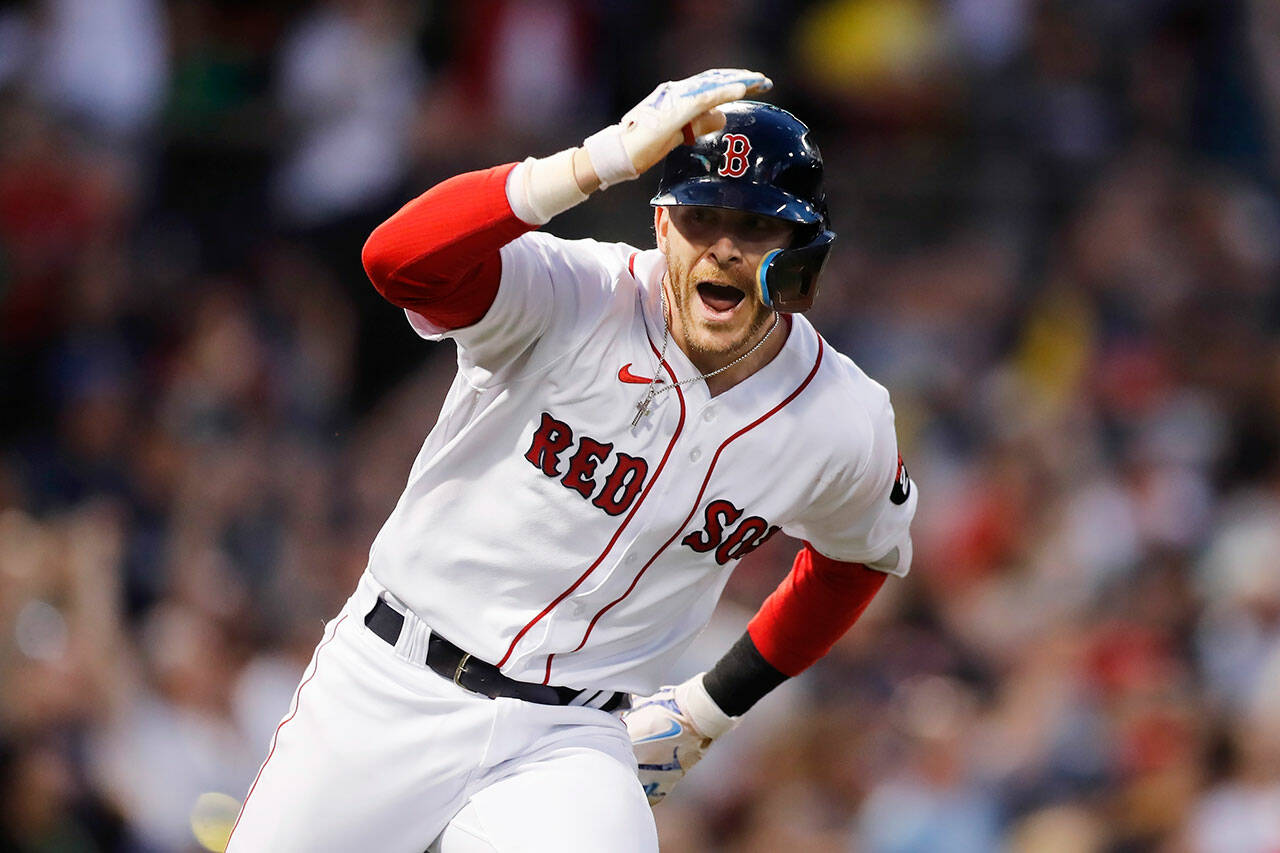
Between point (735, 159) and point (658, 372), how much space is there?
372 millimetres

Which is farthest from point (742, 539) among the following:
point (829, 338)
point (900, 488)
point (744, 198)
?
point (829, 338)

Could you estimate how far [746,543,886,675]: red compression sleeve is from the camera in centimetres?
336

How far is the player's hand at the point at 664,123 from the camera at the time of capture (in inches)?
98.6

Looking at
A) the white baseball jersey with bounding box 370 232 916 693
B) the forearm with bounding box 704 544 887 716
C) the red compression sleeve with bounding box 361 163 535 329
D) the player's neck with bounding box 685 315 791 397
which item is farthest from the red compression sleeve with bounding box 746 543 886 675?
the red compression sleeve with bounding box 361 163 535 329

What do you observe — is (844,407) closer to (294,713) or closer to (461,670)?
(461,670)

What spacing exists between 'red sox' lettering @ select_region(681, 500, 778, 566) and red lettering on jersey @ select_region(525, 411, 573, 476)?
0.86ft

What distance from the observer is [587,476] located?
9.37 feet

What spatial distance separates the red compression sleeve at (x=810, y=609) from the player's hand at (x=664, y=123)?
41.8 inches

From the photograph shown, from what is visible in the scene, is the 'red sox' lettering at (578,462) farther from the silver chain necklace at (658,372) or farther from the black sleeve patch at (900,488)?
the black sleeve patch at (900,488)

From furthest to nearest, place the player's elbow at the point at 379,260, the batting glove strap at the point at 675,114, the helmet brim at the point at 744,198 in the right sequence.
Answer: the helmet brim at the point at 744,198, the player's elbow at the point at 379,260, the batting glove strap at the point at 675,114

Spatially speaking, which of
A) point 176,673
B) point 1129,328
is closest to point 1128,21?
point 1129,328

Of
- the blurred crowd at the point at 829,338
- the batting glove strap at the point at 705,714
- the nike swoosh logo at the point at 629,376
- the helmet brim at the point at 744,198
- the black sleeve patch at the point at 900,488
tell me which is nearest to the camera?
the helmet brim at the point at 744,198

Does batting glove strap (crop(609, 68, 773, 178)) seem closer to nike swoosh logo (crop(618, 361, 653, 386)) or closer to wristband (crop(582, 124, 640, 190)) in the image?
wristband (crop(582, 124, 640, 190))

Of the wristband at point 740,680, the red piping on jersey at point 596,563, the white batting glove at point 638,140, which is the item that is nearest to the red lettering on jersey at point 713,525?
the red piping on jersey at point 596,563
